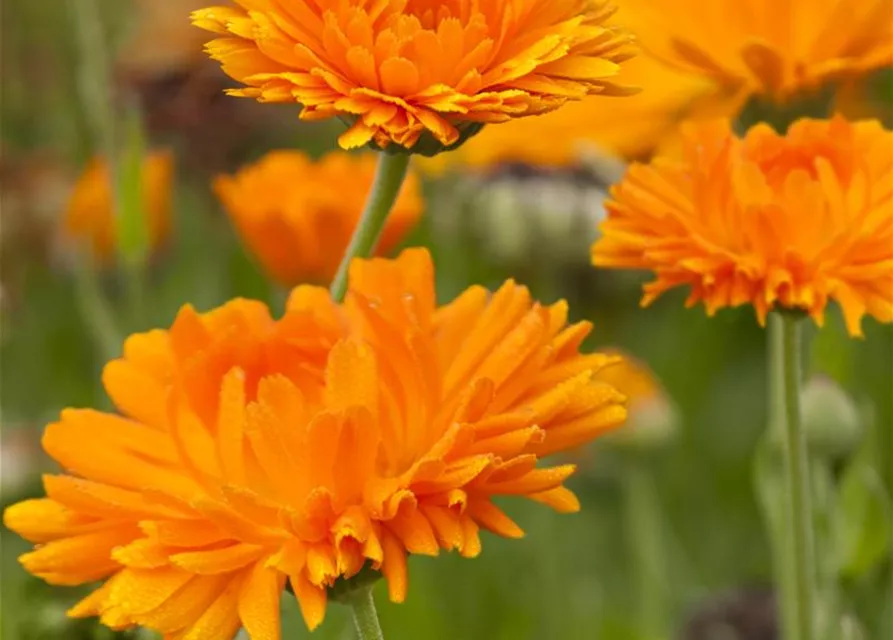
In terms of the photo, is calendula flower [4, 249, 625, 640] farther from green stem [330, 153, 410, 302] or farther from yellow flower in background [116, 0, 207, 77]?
yellow flower in background [116, 0, 207, 77]

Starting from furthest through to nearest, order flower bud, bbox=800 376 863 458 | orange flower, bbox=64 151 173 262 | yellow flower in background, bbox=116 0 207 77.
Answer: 1. yellow flower in background, bbox=116 0 207 77
2. orange flower, bbox=64 151 173 262
3. flower bud, bbox=800 376 863 458

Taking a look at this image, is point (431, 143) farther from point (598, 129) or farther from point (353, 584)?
point (598, 129)

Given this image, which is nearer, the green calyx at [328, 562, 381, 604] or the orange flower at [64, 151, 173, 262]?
the green calyx at [328, 562, 381, 604]

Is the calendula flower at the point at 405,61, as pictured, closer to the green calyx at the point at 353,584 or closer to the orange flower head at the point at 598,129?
the green calyx at the point at 353,584

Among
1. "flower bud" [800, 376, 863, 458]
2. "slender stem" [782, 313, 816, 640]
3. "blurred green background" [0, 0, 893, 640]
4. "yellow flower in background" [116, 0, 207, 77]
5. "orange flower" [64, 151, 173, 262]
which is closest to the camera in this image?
"slender stem" [782, 313, 816, 640]

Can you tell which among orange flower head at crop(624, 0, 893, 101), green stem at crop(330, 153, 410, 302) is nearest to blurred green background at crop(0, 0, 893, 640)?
orange flower head at crop(624, 0, 893, 101)

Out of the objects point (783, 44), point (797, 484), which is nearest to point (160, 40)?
point (783, 44)

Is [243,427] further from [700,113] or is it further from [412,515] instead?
[700,113]
